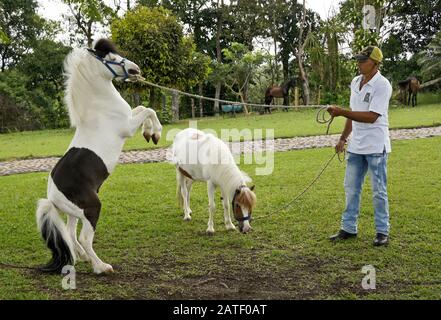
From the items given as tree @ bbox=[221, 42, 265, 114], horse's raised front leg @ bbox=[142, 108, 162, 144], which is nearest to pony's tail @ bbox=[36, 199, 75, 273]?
horse's raised front leg @ bbox=[142, 108, 162, 144]

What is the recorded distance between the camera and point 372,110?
4770 millimetres

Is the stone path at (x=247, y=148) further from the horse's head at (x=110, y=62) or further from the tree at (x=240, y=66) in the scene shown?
the tree at (x=240, y=66)

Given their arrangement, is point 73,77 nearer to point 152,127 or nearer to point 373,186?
point 152,127

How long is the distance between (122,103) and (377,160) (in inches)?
107

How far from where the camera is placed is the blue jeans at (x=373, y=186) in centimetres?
494

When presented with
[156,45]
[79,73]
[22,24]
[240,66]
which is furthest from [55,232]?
[22,24]

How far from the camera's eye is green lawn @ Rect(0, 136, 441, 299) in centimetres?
403

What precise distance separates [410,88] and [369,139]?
797 inches

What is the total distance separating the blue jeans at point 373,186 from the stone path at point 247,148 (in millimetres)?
6638

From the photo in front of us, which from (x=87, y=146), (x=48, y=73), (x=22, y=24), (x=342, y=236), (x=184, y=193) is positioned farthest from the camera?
(x=22, y=24)

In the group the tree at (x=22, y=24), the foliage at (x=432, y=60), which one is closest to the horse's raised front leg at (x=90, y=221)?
the foliage at (x=432, y=60)

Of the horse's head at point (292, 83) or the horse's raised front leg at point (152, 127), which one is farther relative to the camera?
the horse's head at point (292, 83)

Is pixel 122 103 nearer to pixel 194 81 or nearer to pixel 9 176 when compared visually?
pixel 9 176
